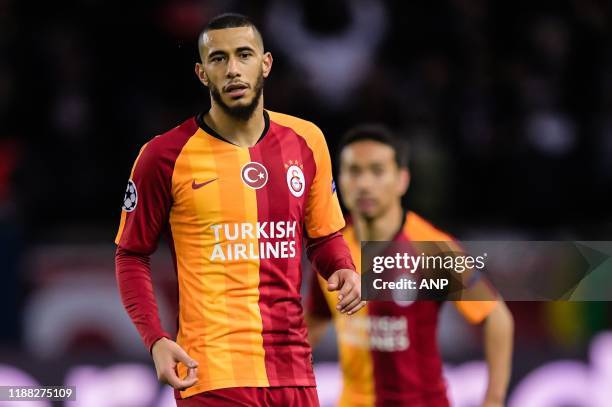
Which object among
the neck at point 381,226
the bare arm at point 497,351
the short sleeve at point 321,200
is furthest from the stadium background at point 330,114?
the short sleeve at point 321,200

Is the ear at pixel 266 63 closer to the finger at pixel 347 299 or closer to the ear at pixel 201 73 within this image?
the ear at pixel 201 73

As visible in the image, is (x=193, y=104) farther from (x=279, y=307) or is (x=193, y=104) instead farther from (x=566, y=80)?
(x=279, y=307)

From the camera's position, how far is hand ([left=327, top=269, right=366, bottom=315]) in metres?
4.23

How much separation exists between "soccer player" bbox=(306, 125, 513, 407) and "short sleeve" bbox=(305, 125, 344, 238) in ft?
4.24

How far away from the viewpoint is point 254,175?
174 inches

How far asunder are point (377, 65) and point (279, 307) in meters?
5.62

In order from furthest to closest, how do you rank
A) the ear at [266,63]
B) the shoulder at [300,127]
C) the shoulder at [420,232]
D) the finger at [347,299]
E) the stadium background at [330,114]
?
the stadium background at [330,114] → the shoulder at [420,232] → the shoulder at [300,127] → the ear at [266,63] → the finger at [347,299]

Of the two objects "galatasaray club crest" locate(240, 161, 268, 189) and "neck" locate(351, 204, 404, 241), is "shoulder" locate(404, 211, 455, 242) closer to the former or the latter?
"neck" locate(351, 204, 404, 241)

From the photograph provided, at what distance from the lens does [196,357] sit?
4.33 metres

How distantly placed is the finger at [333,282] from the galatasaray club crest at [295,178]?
289 millimetres

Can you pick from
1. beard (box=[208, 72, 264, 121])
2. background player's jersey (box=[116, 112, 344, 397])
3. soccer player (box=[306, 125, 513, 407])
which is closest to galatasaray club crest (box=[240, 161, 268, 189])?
background player's jersey (box=[116, 112, 344, 397])

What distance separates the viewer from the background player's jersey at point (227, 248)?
433 cm

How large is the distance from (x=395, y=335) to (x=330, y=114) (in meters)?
3.60

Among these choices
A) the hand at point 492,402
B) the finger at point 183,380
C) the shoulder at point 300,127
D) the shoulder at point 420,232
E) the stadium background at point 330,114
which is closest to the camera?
the finger at point 183,380
